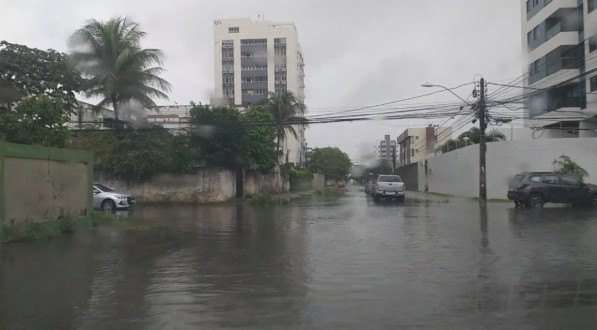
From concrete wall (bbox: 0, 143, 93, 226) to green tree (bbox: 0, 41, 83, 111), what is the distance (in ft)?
52.3

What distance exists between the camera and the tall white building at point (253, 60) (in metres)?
101

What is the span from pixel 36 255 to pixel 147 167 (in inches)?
836

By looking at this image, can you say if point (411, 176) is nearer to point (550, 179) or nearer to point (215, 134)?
point (215, 134)

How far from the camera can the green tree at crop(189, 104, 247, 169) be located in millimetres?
33406

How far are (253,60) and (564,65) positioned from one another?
6530cm

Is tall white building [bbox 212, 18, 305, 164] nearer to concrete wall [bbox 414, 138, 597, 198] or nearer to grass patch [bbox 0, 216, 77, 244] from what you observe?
concrete wall [bbox 414, 138, 597, 198]

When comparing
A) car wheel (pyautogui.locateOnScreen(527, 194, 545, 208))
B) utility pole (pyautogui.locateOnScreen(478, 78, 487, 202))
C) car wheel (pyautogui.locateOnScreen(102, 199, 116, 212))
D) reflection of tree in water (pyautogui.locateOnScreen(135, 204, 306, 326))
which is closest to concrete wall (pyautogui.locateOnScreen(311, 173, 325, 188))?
utility pole (pyautogui.locateOnScreen(478, 78, 487, 202))

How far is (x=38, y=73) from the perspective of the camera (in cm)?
3241

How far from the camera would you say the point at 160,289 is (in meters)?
7.58

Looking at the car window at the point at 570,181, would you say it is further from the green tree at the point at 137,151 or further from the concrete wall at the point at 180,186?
the green tree at the point at 137,151

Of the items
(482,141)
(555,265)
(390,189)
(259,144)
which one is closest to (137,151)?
(259,144)

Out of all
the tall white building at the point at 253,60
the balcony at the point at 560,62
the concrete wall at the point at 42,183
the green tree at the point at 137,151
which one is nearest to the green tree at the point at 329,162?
the tall white building at the point at 253,60

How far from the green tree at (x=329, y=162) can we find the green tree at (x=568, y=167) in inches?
3198

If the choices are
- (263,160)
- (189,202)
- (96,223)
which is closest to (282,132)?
(263,160)
